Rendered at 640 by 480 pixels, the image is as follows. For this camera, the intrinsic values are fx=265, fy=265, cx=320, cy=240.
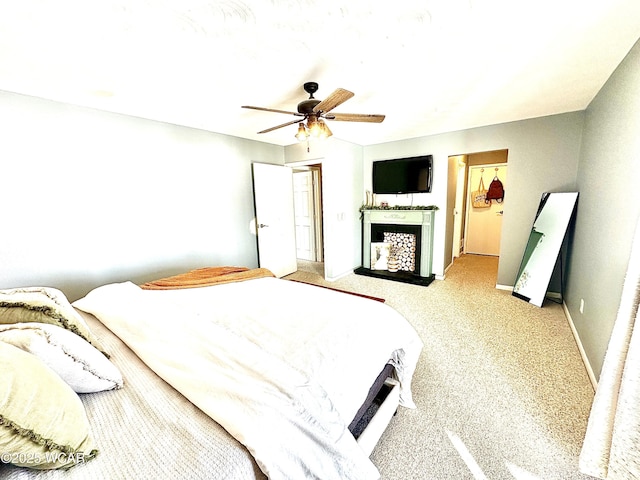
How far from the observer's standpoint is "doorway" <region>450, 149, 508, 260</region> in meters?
5.22

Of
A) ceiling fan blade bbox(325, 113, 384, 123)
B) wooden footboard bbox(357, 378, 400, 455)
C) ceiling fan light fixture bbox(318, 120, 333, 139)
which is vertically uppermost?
ceiling fan blade bbox(325, 113, 384, 123)

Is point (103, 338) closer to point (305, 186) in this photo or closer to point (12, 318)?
point (12, 318)

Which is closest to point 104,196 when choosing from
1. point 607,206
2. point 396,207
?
point 396,207

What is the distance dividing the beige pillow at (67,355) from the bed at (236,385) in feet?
0.16

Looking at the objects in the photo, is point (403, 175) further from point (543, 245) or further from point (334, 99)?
point (334, 99)

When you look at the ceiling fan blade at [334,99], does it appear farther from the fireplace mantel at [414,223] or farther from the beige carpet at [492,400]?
the fireplace mantel at [414,223]

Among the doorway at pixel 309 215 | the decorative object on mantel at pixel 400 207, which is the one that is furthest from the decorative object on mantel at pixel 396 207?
the doorway at pixel 309 215

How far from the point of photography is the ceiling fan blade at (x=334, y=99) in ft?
5.68

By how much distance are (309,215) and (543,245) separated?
3.71m

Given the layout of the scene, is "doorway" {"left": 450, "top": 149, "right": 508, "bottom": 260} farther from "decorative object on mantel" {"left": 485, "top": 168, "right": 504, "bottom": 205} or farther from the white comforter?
the white comforter

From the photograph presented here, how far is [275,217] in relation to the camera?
4340 mm

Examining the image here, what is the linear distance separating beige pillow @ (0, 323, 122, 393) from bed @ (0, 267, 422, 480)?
0.16 ft

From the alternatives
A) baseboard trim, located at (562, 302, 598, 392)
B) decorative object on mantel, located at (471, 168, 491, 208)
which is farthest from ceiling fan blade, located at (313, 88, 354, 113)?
decorative object on mantel, located at (471, 168, 491, 208)

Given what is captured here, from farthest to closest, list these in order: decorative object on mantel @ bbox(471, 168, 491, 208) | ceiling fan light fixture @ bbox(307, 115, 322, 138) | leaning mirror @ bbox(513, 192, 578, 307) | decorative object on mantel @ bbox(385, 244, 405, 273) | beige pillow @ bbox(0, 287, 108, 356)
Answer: decorative object on mantel @ bbox(471, 168, 491, 208) → decorative object on mantel @ bbox(385, 244, 405, 273) → leaning mirror @ bbox(513, 192, 578, 307) → ceiling fan light fixture @ bbox(307, 115, 322, 138) → beige pillow @ bbox(0, 287, 108, 356)
